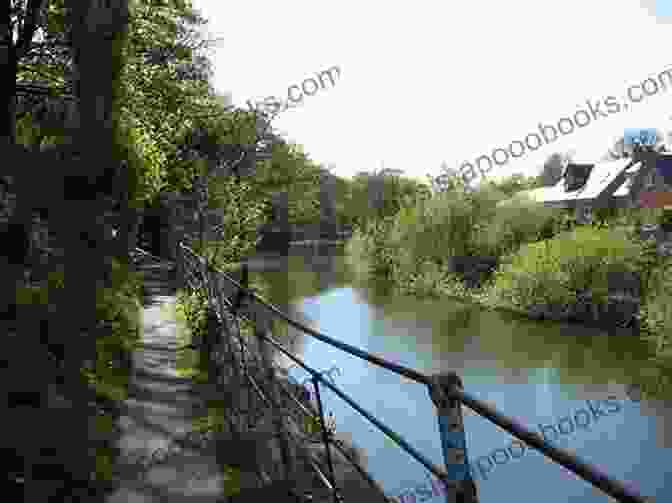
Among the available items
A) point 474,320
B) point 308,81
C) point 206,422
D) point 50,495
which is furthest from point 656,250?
point 50,495

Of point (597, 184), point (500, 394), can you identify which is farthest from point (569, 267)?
point (597, 184)

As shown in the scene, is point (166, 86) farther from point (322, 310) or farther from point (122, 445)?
point (322, 310)

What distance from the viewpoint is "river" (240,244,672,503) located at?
10.5m

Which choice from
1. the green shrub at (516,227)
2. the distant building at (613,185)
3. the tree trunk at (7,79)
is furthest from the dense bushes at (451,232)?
the tree trunk at (7,79)

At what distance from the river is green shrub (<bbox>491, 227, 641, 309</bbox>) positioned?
161 cm

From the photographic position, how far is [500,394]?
585 inches

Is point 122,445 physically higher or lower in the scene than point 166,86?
lower

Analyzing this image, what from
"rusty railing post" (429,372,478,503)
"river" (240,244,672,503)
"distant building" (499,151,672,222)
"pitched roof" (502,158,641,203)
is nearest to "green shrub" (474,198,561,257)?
"distant building" (499,151,672,222)

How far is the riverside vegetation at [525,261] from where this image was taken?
23641mm

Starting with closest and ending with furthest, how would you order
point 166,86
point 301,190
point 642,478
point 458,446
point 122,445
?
point 458,446
point 122,445
point 166,86
point 642,478
point 301,190

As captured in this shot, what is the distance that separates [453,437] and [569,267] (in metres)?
26.5

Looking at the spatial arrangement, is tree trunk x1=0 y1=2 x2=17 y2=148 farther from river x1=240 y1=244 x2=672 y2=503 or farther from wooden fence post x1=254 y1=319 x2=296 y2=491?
river x1=240 y1=244 x2=672 y2=503

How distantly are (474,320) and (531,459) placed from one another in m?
14.2

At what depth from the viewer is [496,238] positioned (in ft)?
110
